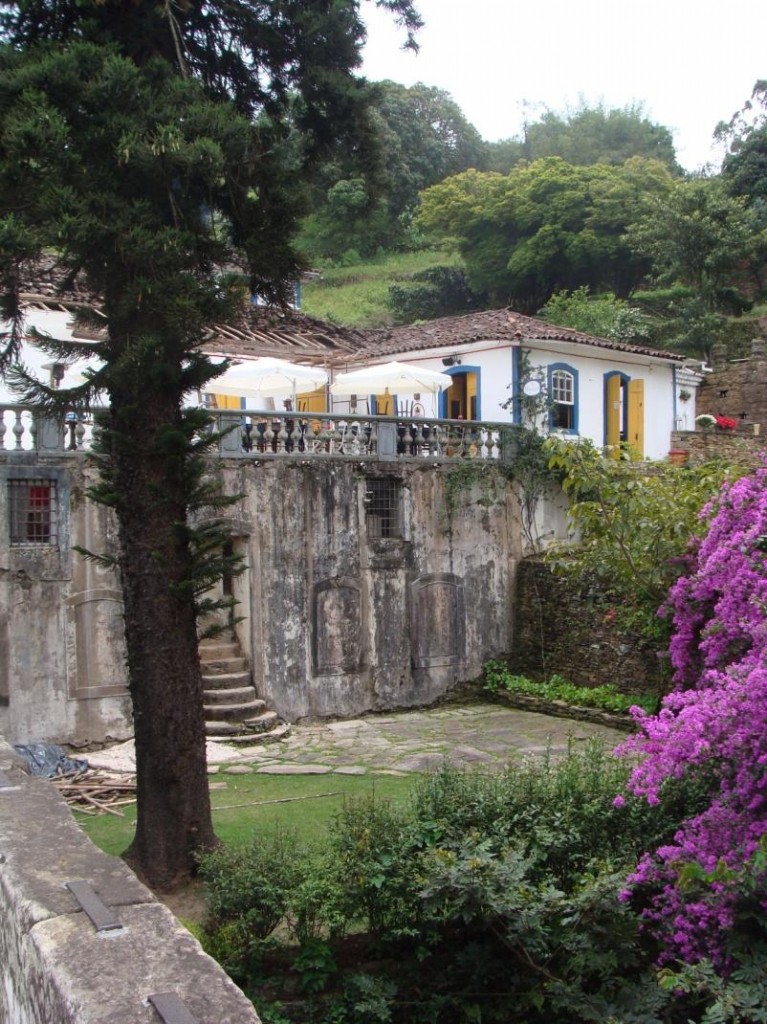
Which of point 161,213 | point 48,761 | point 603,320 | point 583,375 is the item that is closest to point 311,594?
point 48,761

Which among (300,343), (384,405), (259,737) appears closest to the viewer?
(259,737)

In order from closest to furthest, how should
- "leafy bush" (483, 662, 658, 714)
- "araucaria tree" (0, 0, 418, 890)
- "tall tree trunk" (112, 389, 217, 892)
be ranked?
"araucaria tree" (0, 0, 418, 890) → "tall tree trunk" (112, 389, 217, 892) → "leafy bush" (483, 662, 658, 714)

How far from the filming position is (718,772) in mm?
6355

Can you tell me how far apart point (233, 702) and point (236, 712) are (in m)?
0.26

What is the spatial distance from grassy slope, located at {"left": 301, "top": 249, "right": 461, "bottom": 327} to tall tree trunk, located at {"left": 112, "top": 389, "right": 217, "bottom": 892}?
121ft

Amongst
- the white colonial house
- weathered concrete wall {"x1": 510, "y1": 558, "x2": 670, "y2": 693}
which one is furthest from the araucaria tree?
the white colonial house

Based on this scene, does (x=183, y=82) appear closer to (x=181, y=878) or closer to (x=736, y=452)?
(x=181, y=878)

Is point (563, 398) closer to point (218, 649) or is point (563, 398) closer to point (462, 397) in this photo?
point (462, 397)

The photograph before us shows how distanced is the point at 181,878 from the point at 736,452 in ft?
60.0

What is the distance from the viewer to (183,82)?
759cm

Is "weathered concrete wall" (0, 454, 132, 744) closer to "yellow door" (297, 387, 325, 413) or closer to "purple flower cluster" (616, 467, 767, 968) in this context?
"purple flower cluster" (616, 467, 767, 968)

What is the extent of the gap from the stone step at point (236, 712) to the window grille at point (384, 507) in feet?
12.2

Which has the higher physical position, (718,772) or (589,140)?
(589,140)

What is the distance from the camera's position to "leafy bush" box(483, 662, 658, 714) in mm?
15633
